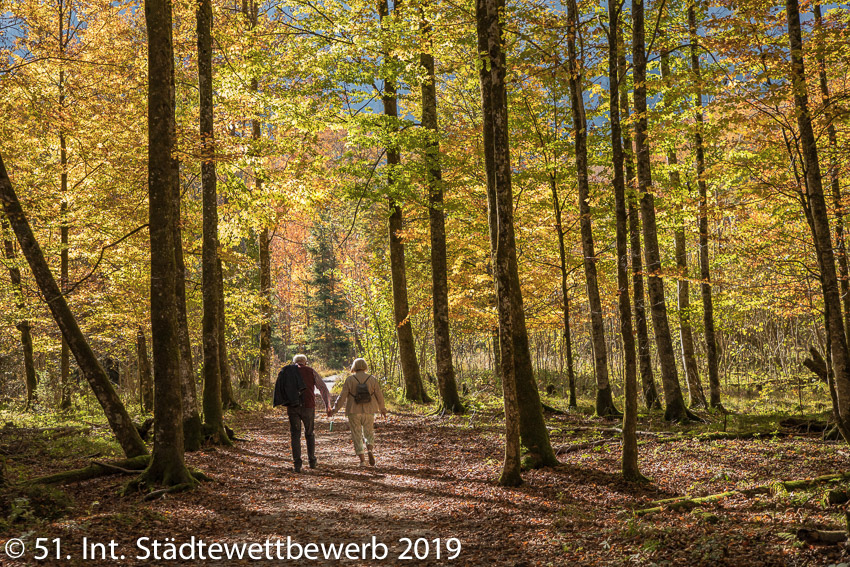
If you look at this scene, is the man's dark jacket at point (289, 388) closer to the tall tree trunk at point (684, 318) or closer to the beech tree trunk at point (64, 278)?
the tall tree trunk at point (684, 318)

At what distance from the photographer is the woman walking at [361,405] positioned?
10102mm

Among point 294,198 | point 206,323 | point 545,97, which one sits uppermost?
point 545,97

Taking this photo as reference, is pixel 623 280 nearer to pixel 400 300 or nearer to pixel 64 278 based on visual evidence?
pixel 400 300

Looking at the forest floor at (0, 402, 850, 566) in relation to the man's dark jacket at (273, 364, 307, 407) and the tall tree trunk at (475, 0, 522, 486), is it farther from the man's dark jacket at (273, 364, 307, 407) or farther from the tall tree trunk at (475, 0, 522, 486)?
the man's dark jacket at (273, 364, 307, 407)

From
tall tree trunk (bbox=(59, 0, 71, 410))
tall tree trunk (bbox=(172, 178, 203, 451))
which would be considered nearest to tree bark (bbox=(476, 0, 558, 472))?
tall tree trunk (bbox=(172, 178, 203, 451))

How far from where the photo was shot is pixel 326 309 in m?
47.1

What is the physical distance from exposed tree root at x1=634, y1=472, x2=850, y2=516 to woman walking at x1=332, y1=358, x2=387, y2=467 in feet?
17.3

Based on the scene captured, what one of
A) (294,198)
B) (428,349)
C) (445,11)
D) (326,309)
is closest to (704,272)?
(445,11)

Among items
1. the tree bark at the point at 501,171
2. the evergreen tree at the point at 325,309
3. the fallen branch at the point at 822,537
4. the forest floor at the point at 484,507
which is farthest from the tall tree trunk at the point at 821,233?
the evergreen tree at the point at 325,309

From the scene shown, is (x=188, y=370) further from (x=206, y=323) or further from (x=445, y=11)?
(x=445, y=11)

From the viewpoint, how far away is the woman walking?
10.1m

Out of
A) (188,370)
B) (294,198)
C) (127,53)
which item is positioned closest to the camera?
(188,370)

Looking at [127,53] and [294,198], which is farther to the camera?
[127,53]

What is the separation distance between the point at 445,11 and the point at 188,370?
357 inches
